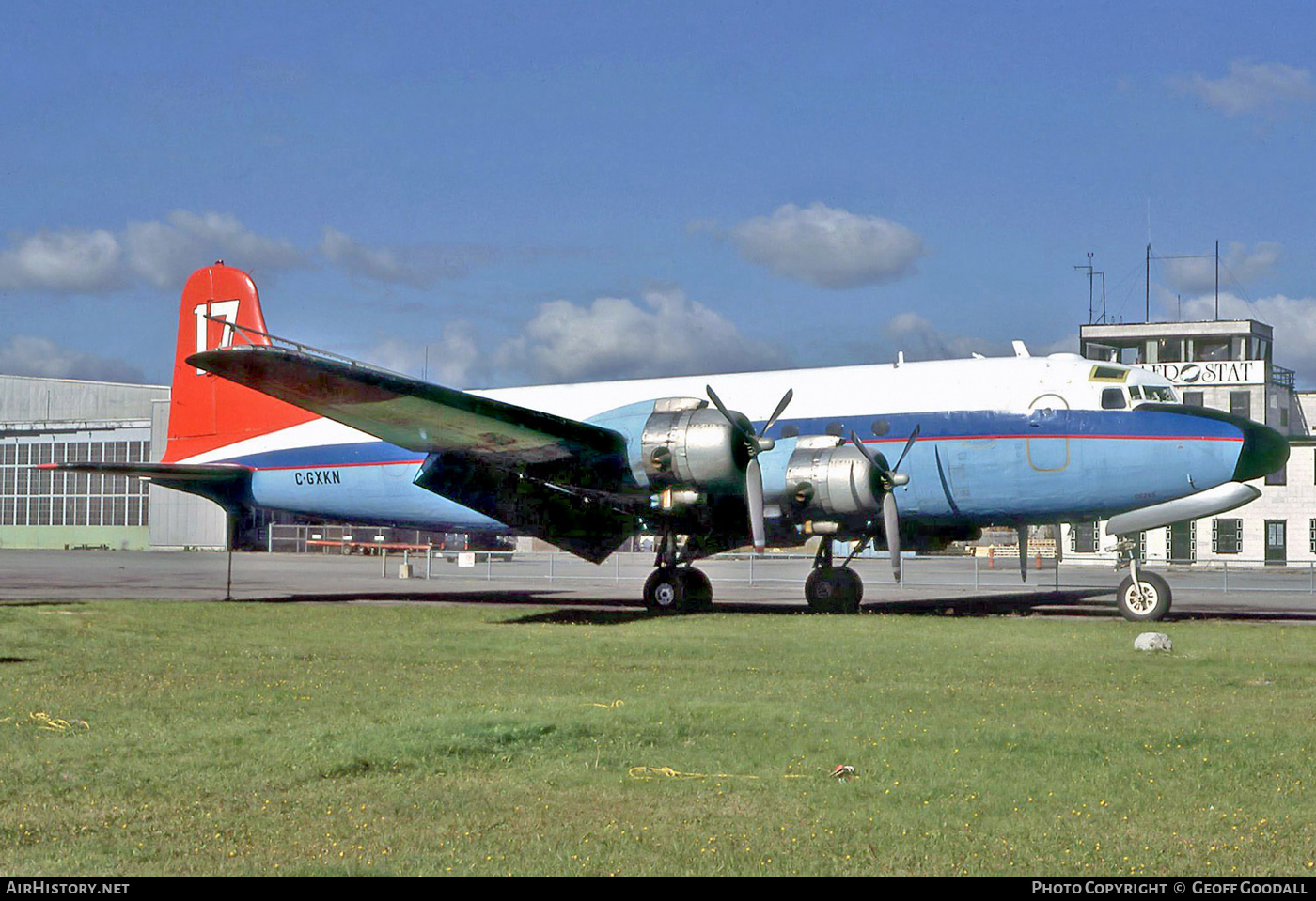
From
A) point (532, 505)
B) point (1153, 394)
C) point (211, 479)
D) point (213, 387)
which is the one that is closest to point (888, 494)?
point (1153, 394)

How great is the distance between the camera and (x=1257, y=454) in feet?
64.2

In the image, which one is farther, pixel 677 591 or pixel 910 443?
pixel 677 591

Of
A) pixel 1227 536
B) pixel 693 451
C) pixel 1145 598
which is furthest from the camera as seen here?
pixel 1227 536

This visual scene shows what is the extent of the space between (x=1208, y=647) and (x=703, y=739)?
30.5 feet

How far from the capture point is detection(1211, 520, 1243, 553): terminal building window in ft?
207

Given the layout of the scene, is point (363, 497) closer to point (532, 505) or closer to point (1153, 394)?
point (532, 505)

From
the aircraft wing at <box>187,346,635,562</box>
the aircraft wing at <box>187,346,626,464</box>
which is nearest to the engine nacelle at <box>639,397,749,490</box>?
the aircraft wing at <box>187,346,635,562</box>

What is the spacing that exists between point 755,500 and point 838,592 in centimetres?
431

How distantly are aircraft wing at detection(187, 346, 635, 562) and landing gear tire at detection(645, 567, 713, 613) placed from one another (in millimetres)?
1057

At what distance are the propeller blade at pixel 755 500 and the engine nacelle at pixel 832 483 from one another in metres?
0.96

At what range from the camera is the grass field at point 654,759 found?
20.9ft

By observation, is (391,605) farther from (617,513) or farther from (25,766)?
(25,766)

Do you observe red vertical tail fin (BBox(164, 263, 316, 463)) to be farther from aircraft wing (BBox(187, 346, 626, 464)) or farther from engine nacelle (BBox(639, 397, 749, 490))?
engine nacelle (BBox(639, 397, 749, 490))
